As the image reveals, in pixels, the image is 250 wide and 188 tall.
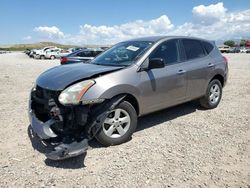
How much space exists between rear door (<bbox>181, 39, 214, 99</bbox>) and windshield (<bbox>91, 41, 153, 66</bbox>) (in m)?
1.08

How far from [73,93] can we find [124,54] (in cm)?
165

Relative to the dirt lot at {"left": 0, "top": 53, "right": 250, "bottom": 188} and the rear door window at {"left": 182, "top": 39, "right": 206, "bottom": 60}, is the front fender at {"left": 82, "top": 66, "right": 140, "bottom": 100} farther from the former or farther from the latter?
the rear door window at {"left": 182, "top": 39, "right": 206, "bottom": 60}

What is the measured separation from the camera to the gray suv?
158 inches

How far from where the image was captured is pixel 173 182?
342 centimetres

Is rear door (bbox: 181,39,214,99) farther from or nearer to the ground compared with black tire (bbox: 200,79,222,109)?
farther from the ground

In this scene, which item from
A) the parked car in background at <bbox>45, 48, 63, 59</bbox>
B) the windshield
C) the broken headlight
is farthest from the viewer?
the parked car in background at <bbox>45, 48, 63, 59</bbox>

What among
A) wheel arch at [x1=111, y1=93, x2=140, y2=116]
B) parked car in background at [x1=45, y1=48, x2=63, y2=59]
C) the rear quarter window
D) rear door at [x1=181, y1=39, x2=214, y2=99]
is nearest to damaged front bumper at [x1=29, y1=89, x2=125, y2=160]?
wheel arch at [x1=111, y1=93, x2=140, y2=116]

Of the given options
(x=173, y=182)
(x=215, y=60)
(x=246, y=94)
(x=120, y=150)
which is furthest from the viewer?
(x=246, y=94)

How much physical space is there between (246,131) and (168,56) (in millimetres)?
2082

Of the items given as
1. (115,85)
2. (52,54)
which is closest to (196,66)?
(115,85)

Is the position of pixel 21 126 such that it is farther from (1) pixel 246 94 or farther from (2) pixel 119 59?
(1) pixel 246 94

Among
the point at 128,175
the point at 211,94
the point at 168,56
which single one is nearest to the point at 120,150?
the point at 128,175

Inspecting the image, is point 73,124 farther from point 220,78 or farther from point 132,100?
point 220,78

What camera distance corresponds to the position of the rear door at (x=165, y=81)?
4.83m
